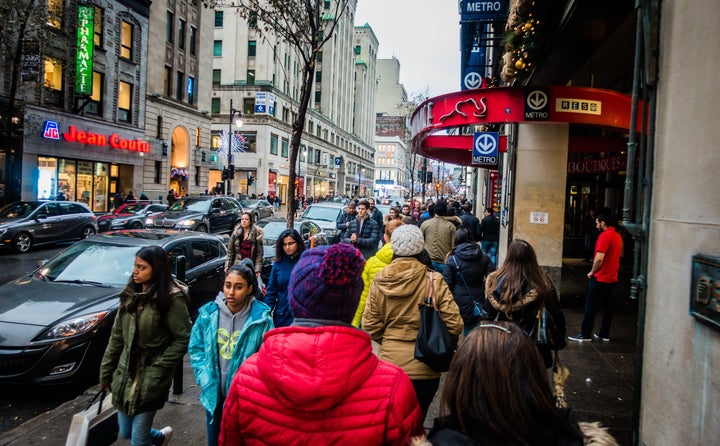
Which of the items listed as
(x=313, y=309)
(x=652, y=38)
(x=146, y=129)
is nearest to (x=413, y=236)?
(x=313, y=309)

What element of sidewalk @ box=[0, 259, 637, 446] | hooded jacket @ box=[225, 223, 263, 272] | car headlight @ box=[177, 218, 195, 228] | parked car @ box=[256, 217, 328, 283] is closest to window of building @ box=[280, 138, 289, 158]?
car headlight @ box=[177, 218, 195, 228]

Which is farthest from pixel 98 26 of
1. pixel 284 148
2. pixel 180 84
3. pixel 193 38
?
pixel 284 148

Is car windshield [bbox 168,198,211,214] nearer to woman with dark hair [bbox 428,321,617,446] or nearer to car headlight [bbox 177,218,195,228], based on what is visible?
car headlight [bbox 177,218,195,228]

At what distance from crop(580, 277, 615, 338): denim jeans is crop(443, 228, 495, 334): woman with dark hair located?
8.81ft

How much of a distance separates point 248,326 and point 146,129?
33.6 meters

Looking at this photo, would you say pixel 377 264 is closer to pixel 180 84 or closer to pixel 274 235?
pixel 274 235

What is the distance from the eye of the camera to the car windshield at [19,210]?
52.2 feet

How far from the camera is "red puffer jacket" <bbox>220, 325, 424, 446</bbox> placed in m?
1.71

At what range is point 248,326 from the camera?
3.25 meters

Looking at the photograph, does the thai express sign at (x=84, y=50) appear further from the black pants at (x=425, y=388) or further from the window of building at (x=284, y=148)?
the black pants at (x=425, y=388)

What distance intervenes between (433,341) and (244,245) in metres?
5.30

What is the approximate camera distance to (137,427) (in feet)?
10.9

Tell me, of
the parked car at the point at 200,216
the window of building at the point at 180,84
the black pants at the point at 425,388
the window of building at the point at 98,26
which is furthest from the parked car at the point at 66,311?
the window of building at the point at 180,84

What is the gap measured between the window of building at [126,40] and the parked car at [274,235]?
23999 mm
